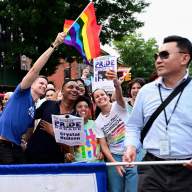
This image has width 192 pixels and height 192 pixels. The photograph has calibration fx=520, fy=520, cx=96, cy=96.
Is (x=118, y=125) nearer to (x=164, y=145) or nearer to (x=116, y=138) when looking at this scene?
(x=116, y=138)

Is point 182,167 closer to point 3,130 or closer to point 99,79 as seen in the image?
point 3,130

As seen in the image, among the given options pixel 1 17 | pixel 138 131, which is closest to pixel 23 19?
pixel 1 17

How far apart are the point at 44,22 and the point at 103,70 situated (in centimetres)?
1961

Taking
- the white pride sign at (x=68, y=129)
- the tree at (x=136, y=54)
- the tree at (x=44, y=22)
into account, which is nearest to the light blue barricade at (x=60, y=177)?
the white pride sign at (x=68, y=129)

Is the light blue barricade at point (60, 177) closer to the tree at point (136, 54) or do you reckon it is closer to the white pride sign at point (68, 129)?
the white pride sign at point (68, 129)

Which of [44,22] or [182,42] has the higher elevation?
[44,22]

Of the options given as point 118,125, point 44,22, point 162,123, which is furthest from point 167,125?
point 44,22

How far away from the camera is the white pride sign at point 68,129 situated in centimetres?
579

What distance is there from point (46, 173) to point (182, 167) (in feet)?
3.70

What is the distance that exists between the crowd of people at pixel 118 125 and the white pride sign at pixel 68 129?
0.42 feet

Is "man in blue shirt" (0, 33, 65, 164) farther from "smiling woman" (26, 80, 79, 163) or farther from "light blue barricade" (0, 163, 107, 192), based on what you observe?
"light blue barricade" (0, 163, 107, 192)

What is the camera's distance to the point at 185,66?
444cm

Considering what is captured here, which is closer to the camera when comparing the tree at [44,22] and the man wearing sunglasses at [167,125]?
the man wearing sunglasses at [167,125]

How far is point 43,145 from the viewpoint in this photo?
234 inches
